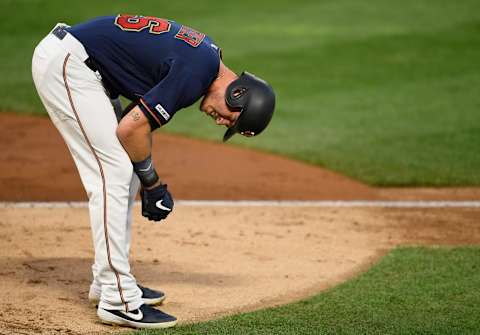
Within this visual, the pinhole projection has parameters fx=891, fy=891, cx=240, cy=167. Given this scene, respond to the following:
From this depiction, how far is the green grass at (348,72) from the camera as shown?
35.8 ft

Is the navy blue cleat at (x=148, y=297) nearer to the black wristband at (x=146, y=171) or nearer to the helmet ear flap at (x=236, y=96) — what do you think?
the black wristband at (x=146, y=171)

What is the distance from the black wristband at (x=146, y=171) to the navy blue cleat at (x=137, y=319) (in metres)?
0.79

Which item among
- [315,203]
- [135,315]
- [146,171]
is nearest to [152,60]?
[146,171]

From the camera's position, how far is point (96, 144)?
5.32 metres

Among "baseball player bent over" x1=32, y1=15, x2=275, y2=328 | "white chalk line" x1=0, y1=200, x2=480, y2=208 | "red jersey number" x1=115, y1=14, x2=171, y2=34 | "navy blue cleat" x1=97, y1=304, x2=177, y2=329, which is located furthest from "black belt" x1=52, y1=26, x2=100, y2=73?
"white chalk line" x1=0, y1=200, x2=480, y2=208

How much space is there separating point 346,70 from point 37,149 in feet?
Answer: 21.3

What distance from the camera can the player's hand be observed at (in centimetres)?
543

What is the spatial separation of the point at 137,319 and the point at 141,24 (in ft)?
5.88

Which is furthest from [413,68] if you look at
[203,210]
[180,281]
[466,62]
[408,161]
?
[180,281]

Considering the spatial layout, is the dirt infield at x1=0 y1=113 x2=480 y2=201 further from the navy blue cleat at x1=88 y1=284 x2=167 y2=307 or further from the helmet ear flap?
the helmet ear flap

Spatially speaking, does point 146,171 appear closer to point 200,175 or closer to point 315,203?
point 315,203

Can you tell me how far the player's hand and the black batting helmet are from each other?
0.59 m

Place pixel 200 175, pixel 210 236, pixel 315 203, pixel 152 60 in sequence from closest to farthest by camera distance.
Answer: pixel 152 60 < pixel 210 236 < pixel 315 203 < pixel 200 175

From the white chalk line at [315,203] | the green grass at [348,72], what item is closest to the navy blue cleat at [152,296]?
the white chalk line at [315,203]
